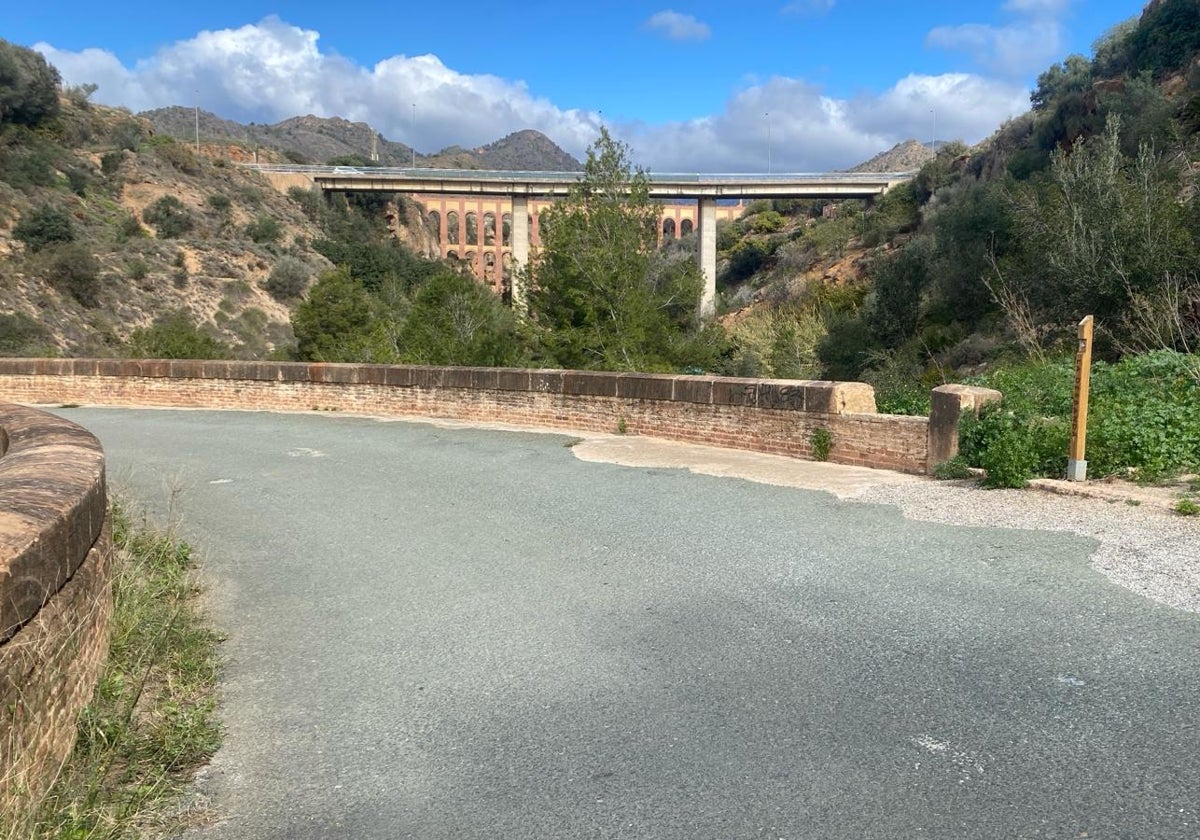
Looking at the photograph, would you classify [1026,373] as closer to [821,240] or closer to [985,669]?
[985,669]

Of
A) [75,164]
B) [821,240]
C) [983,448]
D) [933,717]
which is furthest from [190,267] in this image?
[933,717]

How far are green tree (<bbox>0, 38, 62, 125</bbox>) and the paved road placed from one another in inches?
2351

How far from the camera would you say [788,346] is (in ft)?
103

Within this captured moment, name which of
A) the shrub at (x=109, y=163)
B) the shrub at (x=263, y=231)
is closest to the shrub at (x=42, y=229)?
the shrub at (x=109, y=163)

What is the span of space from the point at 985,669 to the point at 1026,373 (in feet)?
23.6

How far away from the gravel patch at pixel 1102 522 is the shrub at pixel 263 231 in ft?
199

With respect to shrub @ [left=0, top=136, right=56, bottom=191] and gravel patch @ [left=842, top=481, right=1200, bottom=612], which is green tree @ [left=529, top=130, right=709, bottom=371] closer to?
gravel patch @ [left=842, top=481, right=1200, bottom=612]

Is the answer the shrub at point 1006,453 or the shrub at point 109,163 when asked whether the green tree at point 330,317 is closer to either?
the shrub at point 1006,453

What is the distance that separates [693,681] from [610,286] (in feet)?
65.1

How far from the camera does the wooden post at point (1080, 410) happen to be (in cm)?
781

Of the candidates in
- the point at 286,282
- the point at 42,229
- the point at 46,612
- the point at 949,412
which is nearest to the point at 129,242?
the point at 42,229

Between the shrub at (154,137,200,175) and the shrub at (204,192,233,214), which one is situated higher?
the shrub at (154,137,200,175)

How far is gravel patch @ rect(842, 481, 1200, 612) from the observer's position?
18.1 ft

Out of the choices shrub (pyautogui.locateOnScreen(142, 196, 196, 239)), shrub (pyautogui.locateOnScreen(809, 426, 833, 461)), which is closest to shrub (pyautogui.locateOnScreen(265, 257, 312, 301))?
shrub (pyautogui.locateOnScreen(142, 196, 196, 239))
